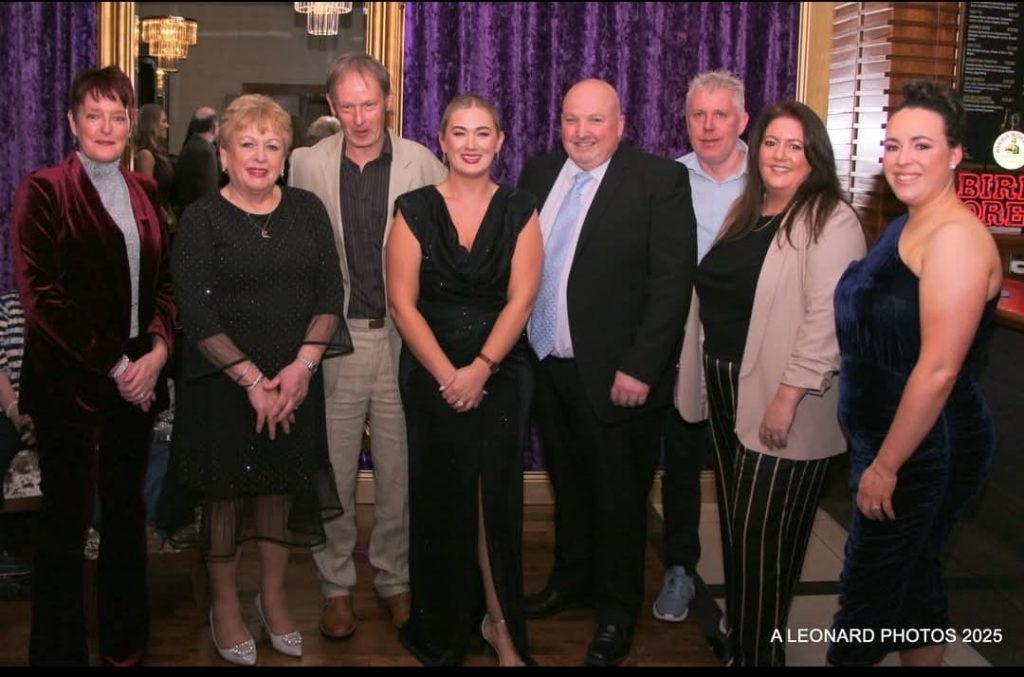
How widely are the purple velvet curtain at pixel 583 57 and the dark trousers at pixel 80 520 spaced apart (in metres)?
2.00

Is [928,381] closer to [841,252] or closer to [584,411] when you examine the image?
[841,252]

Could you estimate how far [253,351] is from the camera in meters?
2.82

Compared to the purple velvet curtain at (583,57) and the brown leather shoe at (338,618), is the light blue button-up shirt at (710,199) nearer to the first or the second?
Answer: the purple velvet curtain at (583,57)

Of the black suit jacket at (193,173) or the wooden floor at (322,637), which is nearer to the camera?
the wooden floor at (322,637)

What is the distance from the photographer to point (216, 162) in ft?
14.3

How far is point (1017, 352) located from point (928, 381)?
3.89 ft

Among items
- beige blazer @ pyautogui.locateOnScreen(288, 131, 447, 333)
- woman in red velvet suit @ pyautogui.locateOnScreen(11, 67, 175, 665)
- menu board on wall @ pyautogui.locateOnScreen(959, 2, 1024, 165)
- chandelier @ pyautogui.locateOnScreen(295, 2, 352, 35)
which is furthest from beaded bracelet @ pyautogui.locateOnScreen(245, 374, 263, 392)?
menu board on wall @ pyautogui.locateOnScreen(959, 2, 1024, 165)

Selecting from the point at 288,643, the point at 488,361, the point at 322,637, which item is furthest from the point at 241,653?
the point at 488,361

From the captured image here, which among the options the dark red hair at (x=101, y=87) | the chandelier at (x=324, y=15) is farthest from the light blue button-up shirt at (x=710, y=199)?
the chandelier at (x=324, y=15)

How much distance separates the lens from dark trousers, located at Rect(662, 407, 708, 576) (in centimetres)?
349

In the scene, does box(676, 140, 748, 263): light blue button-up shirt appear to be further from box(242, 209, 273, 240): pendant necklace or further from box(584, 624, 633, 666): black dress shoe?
box(242, 209, 273, 240): pendant necklace

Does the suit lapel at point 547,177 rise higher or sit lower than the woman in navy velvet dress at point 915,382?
higher

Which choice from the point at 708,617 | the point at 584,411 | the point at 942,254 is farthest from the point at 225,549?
Answer: the point at 942,254

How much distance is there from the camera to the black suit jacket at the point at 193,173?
14.1 feet
